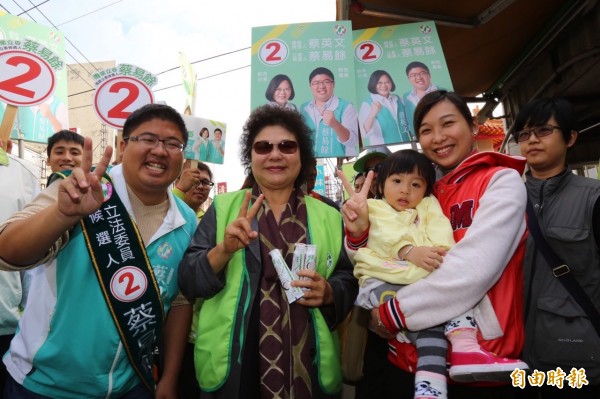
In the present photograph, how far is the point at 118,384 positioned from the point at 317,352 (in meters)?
1.01

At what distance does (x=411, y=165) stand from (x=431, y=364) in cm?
109

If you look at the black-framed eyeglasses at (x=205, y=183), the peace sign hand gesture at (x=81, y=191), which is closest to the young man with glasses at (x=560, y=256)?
the peace sign hand gesture at (x=81, y=191)

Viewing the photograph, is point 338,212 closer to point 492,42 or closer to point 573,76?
point 492,42

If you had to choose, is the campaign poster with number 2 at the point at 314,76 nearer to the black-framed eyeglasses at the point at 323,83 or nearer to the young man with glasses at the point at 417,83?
the black-framed eyeglasses at the point at 323,83

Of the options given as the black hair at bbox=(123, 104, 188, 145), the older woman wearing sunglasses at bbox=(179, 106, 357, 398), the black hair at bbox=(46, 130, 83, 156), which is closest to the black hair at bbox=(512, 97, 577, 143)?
the older woman wearing sunglasses at bbox=(179, 106, 357, 398)

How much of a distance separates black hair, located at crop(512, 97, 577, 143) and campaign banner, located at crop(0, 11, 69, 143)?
4.21 m

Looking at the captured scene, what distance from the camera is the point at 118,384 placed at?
186cm

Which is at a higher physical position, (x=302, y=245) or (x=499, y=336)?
(x=302, y=245)

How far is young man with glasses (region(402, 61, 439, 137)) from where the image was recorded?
405cm

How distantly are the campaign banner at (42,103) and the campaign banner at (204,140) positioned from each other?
1376 mm

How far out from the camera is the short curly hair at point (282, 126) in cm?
238

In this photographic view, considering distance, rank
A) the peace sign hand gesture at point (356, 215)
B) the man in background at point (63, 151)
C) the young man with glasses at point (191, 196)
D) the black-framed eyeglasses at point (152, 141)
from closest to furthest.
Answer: the peace sign hand gesture at point (356, 215) → the black-framed eyeglasses at point (152, 141) → the young man with glasses at point (191, 196) → the man in background at point (63, 151)

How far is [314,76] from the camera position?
161 inches

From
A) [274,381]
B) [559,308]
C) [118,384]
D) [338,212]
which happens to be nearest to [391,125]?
[338,212]
